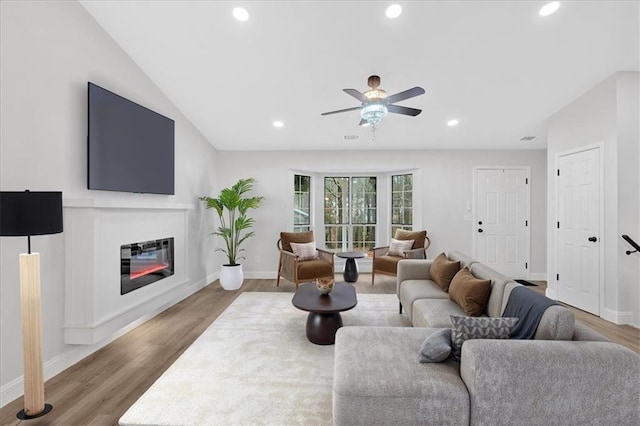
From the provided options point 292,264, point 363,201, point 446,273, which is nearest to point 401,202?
point 363,201

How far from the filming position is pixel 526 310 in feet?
6.33

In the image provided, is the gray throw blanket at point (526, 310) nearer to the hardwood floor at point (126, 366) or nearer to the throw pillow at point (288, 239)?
the hardwood floor at point (126, 366)

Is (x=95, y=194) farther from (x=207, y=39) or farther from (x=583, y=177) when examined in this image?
(x=583, y=177)

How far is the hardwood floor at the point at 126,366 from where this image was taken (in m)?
2.02

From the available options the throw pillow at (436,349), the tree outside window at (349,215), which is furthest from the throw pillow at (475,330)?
the tree outside window at (349,215)

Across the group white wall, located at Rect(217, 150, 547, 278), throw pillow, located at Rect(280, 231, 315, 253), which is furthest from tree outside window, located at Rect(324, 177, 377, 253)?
throw pillow, located at Rect(280, 231, 315, 253)

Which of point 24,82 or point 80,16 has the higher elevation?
point 80,16

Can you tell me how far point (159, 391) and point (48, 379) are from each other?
1.04 metres

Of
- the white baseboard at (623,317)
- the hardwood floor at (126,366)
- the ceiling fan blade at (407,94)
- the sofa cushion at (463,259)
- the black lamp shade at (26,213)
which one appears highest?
the ceiling fan blade at (407,94)

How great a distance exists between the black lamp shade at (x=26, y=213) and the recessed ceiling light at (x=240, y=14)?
2.14 meters

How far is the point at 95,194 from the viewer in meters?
2.92

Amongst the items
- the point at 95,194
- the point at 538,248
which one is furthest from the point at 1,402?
the point at 538,248

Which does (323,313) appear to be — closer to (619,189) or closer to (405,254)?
(405,254)

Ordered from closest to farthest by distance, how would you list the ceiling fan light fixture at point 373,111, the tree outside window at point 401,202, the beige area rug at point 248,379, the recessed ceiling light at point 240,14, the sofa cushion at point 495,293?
the beige area rug at point 248,379
the sofa cushion at point 495,293
the recessed ceiling light at point 240,14
the ceiling fan light fixture at point 373,111
the tree outside window at point 401,202
